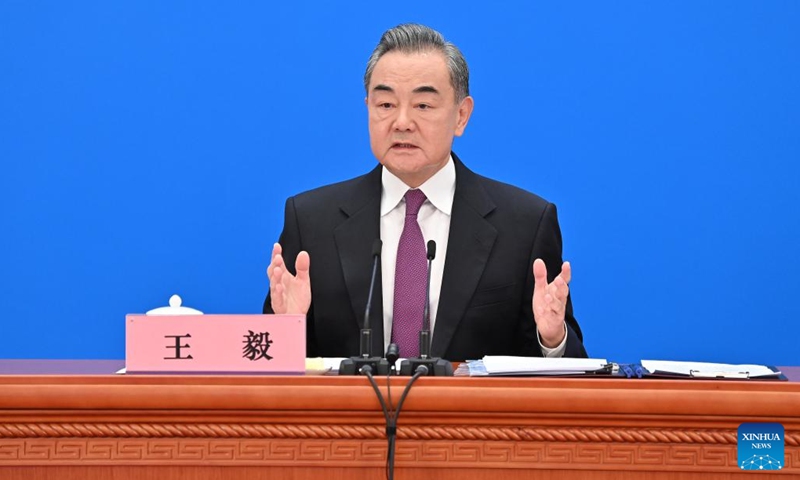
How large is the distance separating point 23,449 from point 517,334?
1.13 metres

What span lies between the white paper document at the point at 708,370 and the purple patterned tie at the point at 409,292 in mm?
586

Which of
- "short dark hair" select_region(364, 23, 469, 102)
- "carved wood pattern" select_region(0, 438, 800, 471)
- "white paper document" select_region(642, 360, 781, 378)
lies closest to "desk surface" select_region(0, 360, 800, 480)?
"carved wood pattern" select_region(0, 438, 800, 471)

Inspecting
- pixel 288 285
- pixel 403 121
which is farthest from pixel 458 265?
pixel 288 285

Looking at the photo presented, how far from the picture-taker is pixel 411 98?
81.7 inches

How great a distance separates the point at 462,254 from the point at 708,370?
2.37 ft

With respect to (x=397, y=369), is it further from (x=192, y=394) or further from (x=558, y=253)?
(x=558, y=253)

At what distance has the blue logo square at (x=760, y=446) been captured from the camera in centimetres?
127

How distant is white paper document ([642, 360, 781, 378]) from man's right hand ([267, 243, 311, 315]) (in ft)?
2.01

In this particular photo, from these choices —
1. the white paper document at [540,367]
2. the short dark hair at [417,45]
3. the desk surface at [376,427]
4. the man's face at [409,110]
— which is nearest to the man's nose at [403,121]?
the man's face at [409,110]

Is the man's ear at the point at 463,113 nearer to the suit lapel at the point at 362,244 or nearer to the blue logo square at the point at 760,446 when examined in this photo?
the suit lapel at the point at 362,244

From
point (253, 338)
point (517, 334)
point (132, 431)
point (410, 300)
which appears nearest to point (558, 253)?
point (517, 334)

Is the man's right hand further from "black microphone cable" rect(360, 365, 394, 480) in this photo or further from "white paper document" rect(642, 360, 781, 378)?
"white paper document" rect(642, 360, 781, 378)

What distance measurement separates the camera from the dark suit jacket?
2.07 meters

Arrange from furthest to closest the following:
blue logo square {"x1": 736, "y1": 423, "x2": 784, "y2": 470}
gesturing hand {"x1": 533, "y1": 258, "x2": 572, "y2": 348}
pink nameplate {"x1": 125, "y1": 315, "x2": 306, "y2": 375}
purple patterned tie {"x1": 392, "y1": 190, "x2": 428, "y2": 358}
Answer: purple patterned tie {"x1": 392, "y1": 190, "x2": 428, "y2": 358}
gesturing hand {"x1": 533, "y1": 258, "x2": 572, "y2": 348}
pink nameplate {"x1": 125, "y1": 315, "x2": 306, "y2": 375}
blue logo square {"x1": 736, "y1": 423, "x2": 784, "y2": 470}
